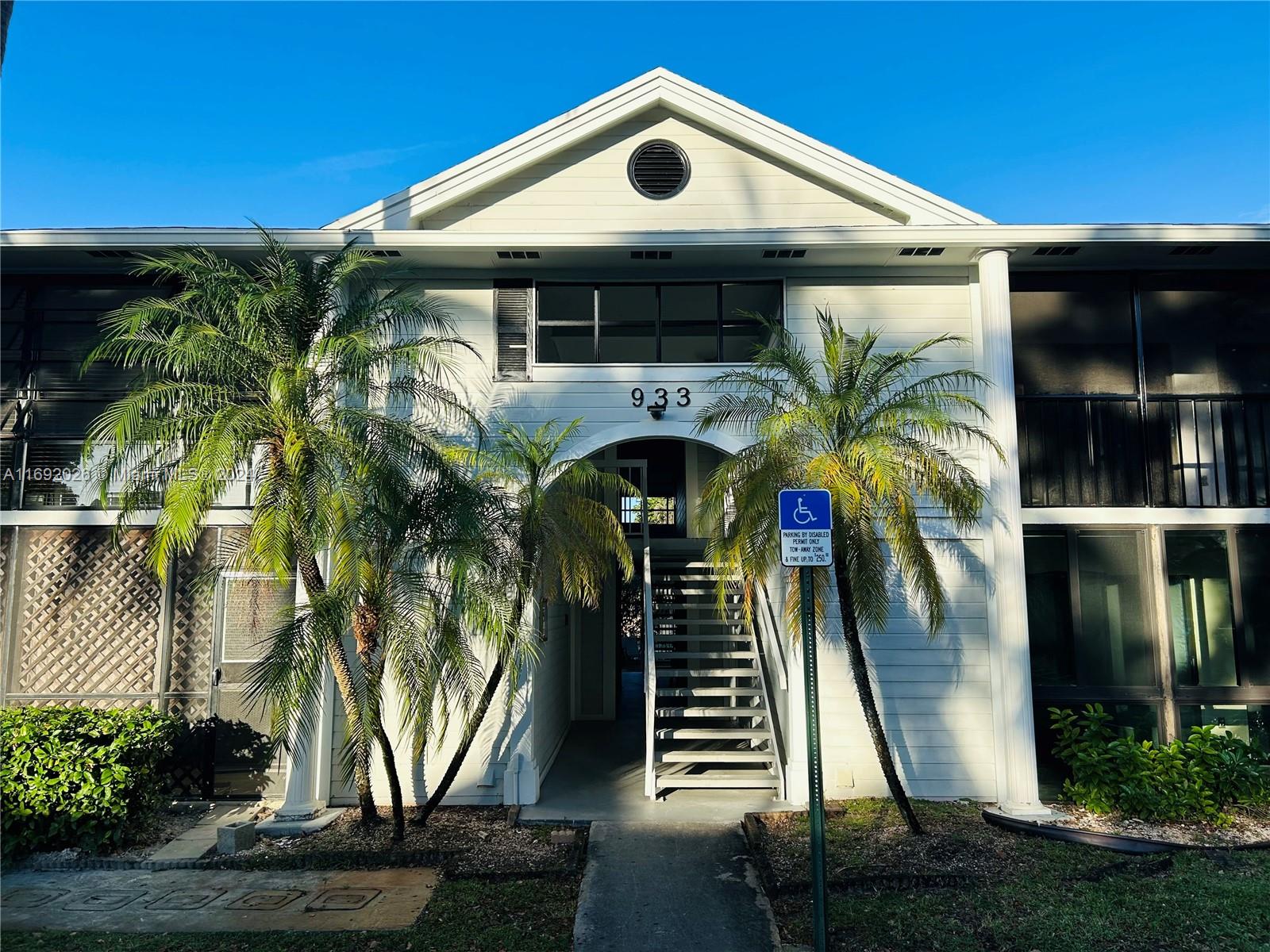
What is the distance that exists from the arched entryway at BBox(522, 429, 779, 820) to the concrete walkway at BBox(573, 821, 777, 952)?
1.62 feet

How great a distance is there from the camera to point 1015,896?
5.26 metres

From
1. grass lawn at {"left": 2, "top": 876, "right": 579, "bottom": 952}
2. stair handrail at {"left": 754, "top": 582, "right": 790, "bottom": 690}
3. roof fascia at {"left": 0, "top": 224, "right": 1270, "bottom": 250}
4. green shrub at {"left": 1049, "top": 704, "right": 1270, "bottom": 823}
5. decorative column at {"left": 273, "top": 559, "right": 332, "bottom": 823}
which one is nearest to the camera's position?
grass lawn at {"left": 2, "top": 876, "right": 579, "bottom": 952}

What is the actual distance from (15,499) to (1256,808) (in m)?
11.8

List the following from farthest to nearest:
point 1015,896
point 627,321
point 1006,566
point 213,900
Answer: point 627,321
point 1006,566
point 213,900
point 1015,896

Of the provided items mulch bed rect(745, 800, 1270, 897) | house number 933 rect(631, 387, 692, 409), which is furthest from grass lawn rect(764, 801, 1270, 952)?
house number 933 rect(631, 387, 692, 409)

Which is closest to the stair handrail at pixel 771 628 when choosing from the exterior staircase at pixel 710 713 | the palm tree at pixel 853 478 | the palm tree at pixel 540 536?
the exterior staircase at pixel 710 713

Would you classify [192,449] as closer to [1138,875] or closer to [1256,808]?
[1138,875]

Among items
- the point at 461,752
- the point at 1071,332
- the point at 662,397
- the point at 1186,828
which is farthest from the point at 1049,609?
the point at 461,752

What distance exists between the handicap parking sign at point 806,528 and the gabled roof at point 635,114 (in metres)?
4.88

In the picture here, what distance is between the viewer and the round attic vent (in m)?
8.27

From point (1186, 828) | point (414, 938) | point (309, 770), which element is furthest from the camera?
point (309, 770)

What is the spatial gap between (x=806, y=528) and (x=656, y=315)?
14.6ft

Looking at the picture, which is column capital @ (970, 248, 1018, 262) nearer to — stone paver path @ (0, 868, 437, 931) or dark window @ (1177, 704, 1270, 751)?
dark window @ (1177, 704, 1270, 751)

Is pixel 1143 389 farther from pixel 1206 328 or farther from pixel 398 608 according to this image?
pixel 398 608
